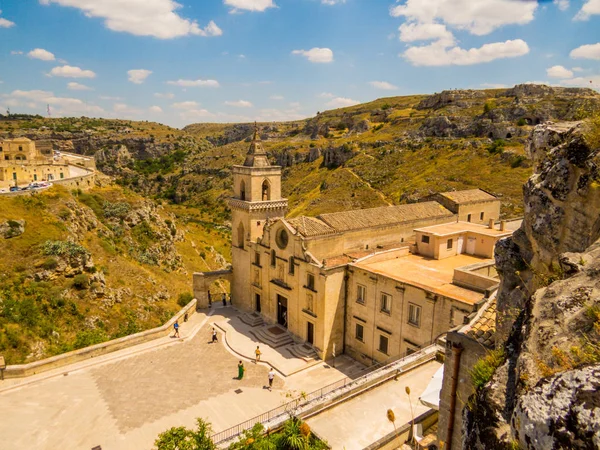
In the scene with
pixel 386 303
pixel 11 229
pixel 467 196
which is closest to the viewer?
pixel 386 303

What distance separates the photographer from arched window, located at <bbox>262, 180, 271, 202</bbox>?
110ft

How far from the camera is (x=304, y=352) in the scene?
2784cm

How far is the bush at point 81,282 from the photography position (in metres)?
33.9

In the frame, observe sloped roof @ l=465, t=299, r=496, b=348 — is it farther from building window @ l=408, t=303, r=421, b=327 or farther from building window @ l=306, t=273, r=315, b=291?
building window @ l=306, t=273, r=315, b=291

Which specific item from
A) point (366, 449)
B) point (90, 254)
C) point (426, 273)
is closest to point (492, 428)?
point (366, 449)

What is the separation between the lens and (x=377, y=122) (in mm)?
132500

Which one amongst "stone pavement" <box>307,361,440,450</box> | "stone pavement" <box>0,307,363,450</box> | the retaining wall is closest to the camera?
"stone pavement" <box>307,361,440,450</box>

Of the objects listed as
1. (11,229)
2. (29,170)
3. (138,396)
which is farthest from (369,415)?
(29,170)

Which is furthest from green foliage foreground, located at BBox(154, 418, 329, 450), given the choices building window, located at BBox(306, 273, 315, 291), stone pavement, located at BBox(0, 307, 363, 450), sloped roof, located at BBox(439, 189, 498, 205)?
sloped roof, located at BBox(439, 189, 498, 205)

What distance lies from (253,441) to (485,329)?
29.0ft

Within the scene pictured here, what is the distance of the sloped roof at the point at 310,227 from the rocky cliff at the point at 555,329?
20821mm

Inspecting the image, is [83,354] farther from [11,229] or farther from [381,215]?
[381,215]

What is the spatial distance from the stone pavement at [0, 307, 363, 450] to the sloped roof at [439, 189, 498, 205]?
19932 millimetres

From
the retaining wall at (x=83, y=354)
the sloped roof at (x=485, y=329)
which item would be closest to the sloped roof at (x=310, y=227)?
the retaining wall at (x=83, y=354)
